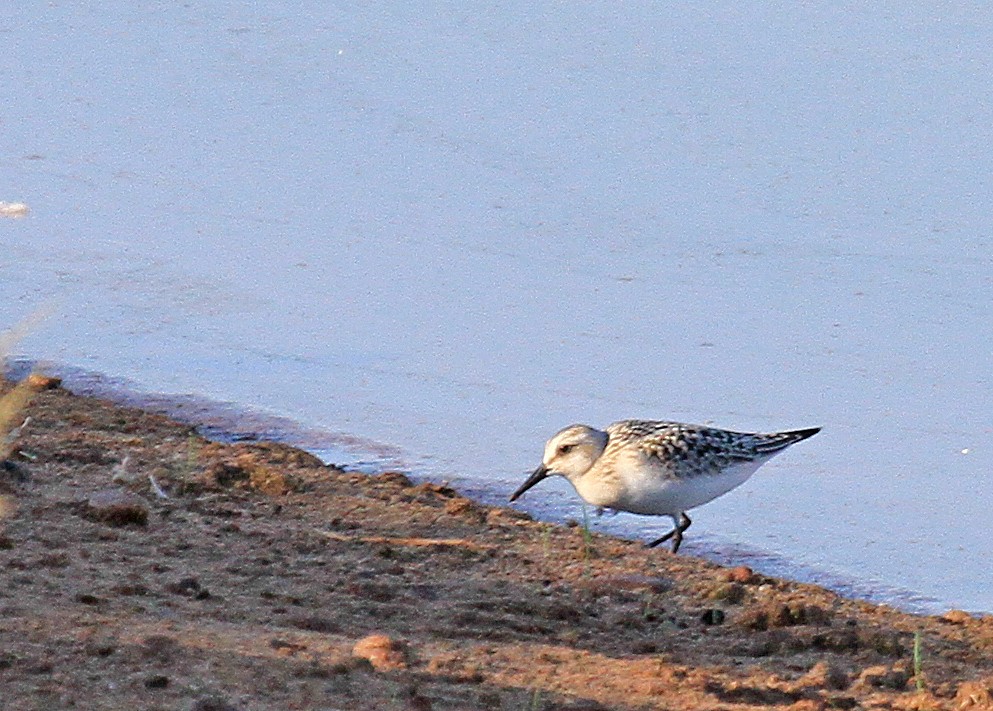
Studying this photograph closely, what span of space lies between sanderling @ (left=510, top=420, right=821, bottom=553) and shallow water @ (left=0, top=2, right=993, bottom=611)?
0.25 metres

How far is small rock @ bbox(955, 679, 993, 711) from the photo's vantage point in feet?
14.8

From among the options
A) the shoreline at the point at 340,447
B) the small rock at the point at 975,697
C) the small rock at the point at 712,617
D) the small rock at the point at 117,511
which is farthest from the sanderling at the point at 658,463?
the small rock at the point at 975,697

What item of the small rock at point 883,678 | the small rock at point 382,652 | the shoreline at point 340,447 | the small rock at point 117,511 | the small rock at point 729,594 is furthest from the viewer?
the shoreline at point 340,447

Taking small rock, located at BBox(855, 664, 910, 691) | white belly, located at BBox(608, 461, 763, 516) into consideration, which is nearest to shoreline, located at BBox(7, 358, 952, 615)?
white belly, located at BBox(608, 461, 763, 516)

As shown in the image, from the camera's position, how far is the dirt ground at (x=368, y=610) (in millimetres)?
4078

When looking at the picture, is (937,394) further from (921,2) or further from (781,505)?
(921,2)

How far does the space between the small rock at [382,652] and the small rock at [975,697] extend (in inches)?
53.5

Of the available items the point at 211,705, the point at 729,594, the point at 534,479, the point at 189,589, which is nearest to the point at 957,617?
the point at 729,594

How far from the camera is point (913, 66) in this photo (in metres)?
10.6

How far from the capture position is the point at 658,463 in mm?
6727

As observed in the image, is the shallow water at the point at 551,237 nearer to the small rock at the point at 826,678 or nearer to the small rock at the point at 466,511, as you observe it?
the small rock at the point at 466,511

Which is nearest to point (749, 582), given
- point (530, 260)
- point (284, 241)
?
point (530, 260)

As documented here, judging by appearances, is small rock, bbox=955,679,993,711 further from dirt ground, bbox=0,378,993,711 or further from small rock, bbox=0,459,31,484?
small rock, bbox=0,459,31,484

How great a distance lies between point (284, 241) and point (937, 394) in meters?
3.27
